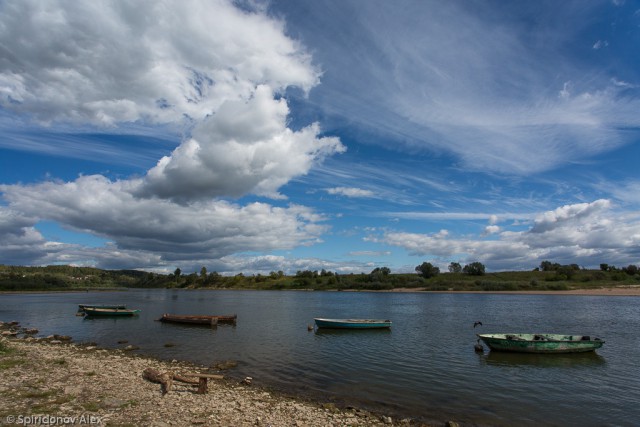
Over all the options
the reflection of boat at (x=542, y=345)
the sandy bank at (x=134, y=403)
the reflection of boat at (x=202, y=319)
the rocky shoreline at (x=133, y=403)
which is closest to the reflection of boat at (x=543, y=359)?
the reflection of boat at (x=542, y=345)

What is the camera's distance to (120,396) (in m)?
18.8

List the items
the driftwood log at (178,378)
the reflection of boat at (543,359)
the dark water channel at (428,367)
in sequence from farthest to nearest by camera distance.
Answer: the reflection of boat at (543,359), the dark water channel at (428,367), the driftwood log at (178,378)

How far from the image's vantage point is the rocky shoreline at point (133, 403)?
15539mm

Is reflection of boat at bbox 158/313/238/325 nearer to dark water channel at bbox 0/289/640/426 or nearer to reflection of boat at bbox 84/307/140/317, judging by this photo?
dark water channel at bbox 0/289/640/426

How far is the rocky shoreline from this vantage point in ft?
51.0

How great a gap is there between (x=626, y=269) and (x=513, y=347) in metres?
195

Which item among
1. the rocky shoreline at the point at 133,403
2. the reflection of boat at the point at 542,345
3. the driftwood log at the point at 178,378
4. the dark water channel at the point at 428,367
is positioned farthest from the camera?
the reflection of boat at the point at 542,345

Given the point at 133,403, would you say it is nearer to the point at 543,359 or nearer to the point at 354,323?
the point at 543,359

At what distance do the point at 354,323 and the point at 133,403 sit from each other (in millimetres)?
39858

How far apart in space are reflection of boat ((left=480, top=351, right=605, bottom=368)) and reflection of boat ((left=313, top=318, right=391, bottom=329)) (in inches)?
758

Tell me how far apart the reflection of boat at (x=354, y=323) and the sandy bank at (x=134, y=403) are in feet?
101

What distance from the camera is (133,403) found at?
17750 mm

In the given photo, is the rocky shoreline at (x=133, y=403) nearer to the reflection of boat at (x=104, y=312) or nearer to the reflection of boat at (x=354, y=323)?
the reflection of boat at (x=354, y=323)

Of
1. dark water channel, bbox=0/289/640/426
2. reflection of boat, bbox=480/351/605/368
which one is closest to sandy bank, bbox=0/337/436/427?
dark water channel, bbox=0/289/640/426
